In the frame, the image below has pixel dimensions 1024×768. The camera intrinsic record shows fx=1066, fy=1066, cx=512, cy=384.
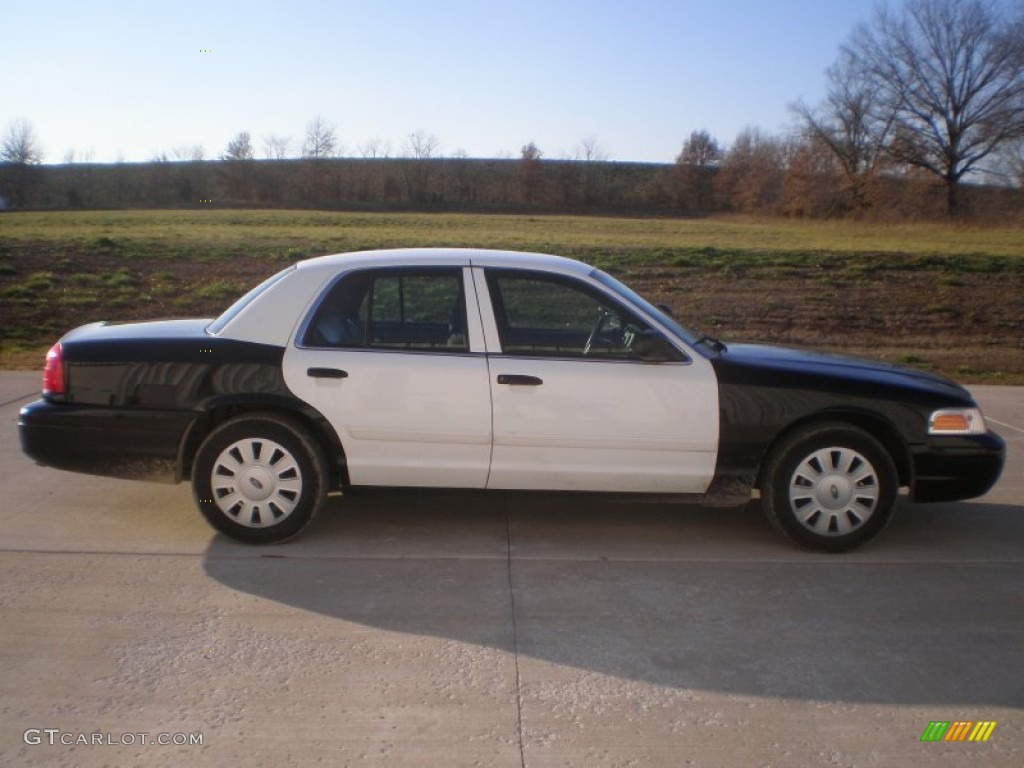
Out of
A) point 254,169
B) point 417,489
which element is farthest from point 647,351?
point 254,169

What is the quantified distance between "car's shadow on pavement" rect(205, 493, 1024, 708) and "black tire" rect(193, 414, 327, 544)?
155 millimetres

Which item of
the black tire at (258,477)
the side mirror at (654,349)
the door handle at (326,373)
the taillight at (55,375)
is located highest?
the side mirror at (654,349)

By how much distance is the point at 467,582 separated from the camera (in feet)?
16.8

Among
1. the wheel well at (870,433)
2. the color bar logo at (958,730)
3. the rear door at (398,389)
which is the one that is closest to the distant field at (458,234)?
the rear door at (398,389)

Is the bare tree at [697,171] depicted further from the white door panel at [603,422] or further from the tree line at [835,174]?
the white door panel at [603,422]

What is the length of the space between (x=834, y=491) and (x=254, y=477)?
303 cm

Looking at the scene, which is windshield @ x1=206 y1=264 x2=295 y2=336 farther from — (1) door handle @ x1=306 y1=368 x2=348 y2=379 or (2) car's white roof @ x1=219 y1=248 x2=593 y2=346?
(1) door handle @ x1=306 y1=368 x2=348 y2=379

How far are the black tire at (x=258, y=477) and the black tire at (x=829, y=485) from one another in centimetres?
241

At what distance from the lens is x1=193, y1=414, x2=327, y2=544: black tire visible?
18.1 ft

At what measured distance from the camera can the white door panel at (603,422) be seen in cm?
552

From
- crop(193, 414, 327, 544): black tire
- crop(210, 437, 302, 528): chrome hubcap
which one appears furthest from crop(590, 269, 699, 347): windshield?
crop(210, 437, 302, 528): chrome hubcap

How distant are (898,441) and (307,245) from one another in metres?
21.1

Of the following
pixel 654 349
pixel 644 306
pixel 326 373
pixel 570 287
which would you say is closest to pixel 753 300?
pixel 644 306

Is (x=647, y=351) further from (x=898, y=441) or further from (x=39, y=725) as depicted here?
(x=39, y=725)
